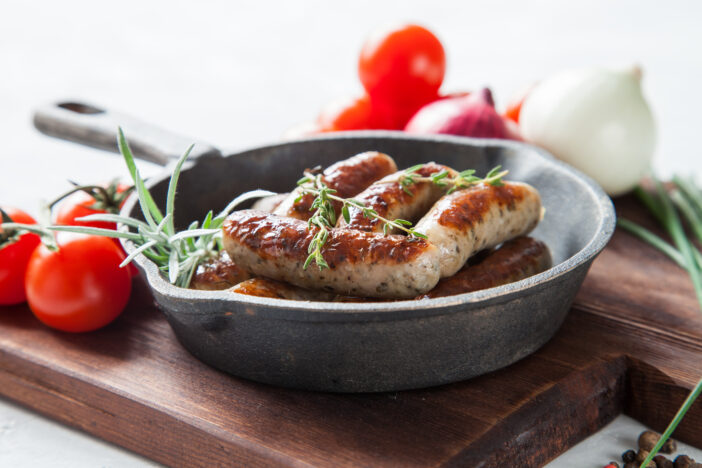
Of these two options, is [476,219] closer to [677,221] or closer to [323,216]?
[323,216]

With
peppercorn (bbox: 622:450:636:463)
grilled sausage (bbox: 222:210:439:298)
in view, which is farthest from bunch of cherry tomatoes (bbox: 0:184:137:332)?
peppercorn (bbox: 622:450:636:463)

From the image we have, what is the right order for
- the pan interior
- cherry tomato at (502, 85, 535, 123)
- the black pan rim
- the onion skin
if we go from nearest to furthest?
the black pan rim → the pan interior → the onion skin → cherry tomato at (502, 85, 535, 123)

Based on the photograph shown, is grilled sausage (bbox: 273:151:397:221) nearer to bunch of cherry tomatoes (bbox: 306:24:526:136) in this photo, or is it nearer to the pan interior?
the pan interior

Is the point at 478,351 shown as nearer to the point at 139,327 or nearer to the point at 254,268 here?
the point at 254,268

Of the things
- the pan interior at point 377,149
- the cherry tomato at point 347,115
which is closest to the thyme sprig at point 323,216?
the pan interior at point 377,149

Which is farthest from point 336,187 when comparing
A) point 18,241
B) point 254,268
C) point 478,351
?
point 18,241

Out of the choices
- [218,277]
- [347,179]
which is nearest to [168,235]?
[218,277]

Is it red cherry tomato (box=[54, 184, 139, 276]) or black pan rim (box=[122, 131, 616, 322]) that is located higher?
black pan rim (box=[122, 131, 616, 322])
